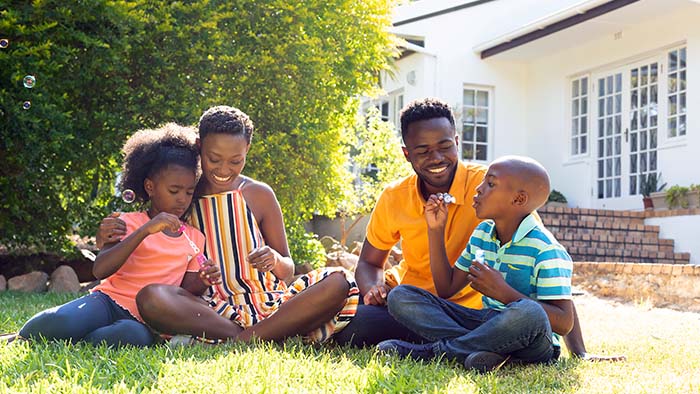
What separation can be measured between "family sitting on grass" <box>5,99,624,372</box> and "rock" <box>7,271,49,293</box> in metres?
3.36

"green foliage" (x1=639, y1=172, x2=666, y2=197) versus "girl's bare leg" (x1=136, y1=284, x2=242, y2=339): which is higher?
"green foliage" (x1=639, y1=172, x2=666, y2=197)

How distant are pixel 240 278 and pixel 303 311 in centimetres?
42

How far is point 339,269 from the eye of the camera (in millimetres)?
3721

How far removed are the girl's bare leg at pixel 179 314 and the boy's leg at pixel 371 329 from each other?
21.4 inches

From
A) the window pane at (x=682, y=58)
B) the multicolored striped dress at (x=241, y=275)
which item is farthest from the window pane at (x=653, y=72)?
the multicolored striped dress at (x=241, y=275)

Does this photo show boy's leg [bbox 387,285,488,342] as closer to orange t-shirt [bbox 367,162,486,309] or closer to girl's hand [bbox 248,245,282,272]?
orange t-shirt [bbox 367,162,486,309]

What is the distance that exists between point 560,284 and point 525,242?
25 cm

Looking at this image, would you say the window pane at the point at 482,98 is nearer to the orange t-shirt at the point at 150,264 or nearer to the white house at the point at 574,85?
the white house at the point at 574,85

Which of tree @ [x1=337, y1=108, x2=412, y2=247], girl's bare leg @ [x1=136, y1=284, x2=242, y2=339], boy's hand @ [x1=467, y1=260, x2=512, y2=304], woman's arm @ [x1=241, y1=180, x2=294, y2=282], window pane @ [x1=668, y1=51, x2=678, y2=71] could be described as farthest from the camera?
window pane @ [x1=668, y1=51, x2=678, y2=71]

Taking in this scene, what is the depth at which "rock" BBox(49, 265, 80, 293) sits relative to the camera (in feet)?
23.0

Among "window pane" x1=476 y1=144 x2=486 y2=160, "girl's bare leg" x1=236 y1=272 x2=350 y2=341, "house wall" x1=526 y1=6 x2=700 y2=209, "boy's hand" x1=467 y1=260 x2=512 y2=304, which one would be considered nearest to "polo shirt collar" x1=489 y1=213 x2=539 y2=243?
"boy's hand" x1=467 y1=260 x2=512 y2=304

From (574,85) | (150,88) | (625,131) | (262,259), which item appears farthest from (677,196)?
(262,259)

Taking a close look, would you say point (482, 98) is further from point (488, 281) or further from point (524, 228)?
point (488, 281)

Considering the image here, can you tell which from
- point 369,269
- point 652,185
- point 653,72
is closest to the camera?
point 369,269
